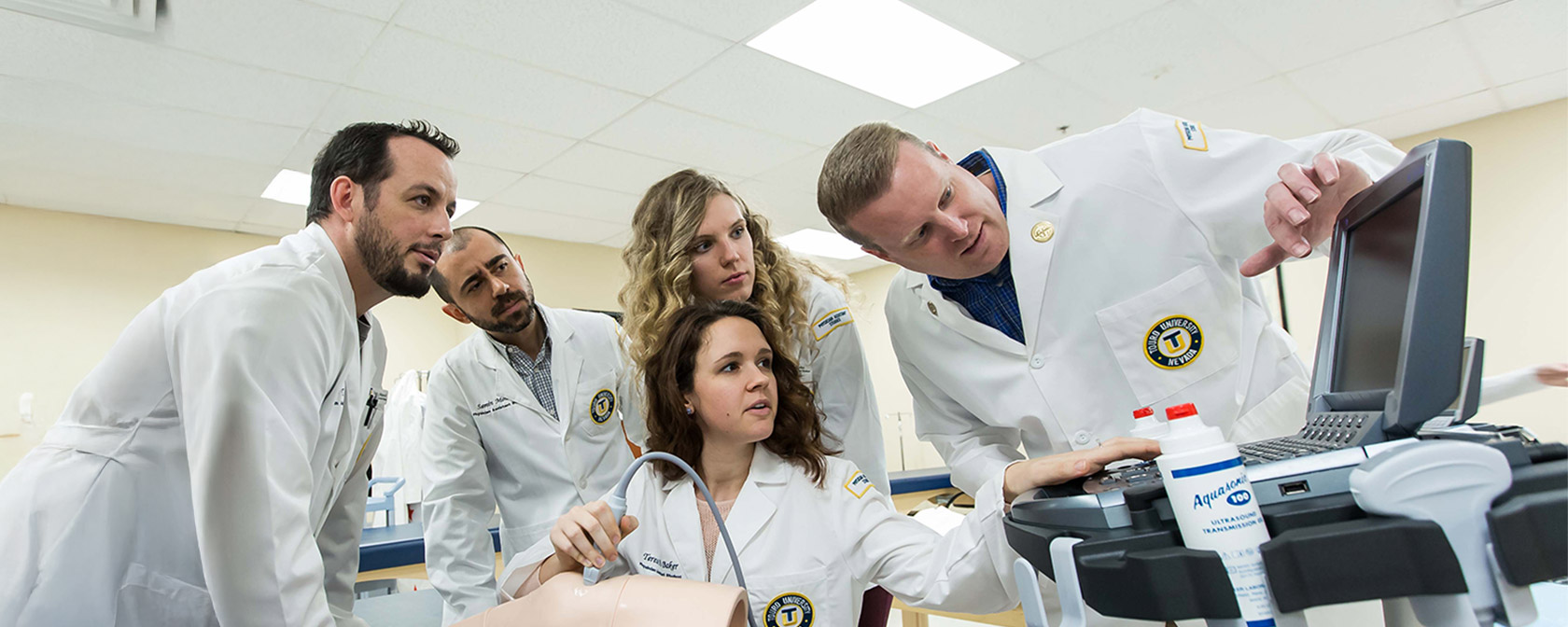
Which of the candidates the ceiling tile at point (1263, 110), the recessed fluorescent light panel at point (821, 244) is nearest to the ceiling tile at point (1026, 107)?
the ceiling tile at point (1263, 110)

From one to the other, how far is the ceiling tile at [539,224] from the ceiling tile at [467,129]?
904 mm

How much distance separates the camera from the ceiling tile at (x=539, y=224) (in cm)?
533

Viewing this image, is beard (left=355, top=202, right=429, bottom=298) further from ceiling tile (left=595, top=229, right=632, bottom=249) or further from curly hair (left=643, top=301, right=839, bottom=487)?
ceiling tile (left=595, top=229, right=632, bottom=249)

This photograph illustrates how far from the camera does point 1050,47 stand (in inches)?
132

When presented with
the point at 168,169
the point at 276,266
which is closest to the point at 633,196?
the point at 168,169

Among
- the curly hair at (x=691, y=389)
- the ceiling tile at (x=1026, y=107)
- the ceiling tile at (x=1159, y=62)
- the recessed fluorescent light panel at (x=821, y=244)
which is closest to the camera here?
the curly hair at (x=691, y=389)

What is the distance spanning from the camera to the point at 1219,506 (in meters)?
0.52

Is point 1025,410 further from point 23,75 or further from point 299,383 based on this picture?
point 23,75

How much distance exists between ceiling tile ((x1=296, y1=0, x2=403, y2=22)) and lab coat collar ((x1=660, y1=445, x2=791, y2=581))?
7.30 ft

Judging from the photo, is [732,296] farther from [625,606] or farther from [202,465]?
[202,465]

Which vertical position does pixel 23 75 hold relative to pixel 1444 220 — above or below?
above

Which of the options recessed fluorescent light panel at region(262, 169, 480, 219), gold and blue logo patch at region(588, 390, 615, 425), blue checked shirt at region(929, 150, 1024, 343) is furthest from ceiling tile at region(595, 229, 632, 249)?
blue checked shirt at region(929, 150, 1024, 343)

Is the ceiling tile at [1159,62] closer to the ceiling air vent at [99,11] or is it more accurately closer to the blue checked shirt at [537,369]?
the blue checked shirt at [537,369]

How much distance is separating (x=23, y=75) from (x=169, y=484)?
3.18 m
